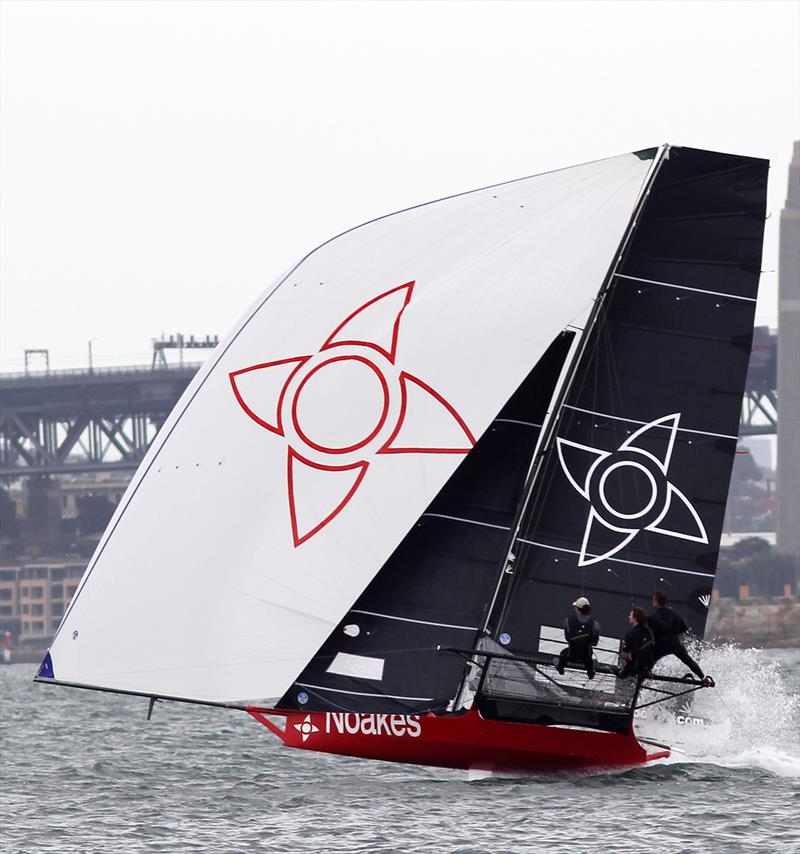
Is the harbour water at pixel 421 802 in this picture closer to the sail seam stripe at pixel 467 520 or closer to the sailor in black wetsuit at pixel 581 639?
the sailor in black wetsuit at pixel 581 639

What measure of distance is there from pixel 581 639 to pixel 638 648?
42 cm

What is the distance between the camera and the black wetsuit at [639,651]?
12.2 metres

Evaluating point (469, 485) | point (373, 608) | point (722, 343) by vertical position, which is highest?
point (722, 343)

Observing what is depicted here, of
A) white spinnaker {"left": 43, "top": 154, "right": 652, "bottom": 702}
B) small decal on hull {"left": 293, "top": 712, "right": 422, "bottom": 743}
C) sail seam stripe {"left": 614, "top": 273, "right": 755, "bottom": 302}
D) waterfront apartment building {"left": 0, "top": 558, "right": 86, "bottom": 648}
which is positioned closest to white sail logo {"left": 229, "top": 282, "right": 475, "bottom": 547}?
white spinnaker {"left": 43, "top": 154, "right": 652, "bottom": 702}

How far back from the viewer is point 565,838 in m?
11.2

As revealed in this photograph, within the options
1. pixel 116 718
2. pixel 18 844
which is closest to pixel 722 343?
pixel 18 844

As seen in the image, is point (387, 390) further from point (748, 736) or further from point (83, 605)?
point (748, 736)

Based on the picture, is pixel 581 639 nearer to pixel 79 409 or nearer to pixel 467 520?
pixel 467 520

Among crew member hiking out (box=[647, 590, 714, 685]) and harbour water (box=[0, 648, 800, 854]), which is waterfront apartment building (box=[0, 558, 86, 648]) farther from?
crew member hiking out (box=[647, 590, 714, 685])

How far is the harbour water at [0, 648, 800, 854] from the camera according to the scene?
11094 millimetres

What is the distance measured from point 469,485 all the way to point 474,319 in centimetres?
115

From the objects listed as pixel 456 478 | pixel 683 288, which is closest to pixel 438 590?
pixel 456 478

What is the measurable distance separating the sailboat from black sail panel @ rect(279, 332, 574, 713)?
0.05 feet

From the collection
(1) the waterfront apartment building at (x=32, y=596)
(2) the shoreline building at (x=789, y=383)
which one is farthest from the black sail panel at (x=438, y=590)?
(1) the waterfront apartment building at (x=32, y=596)
